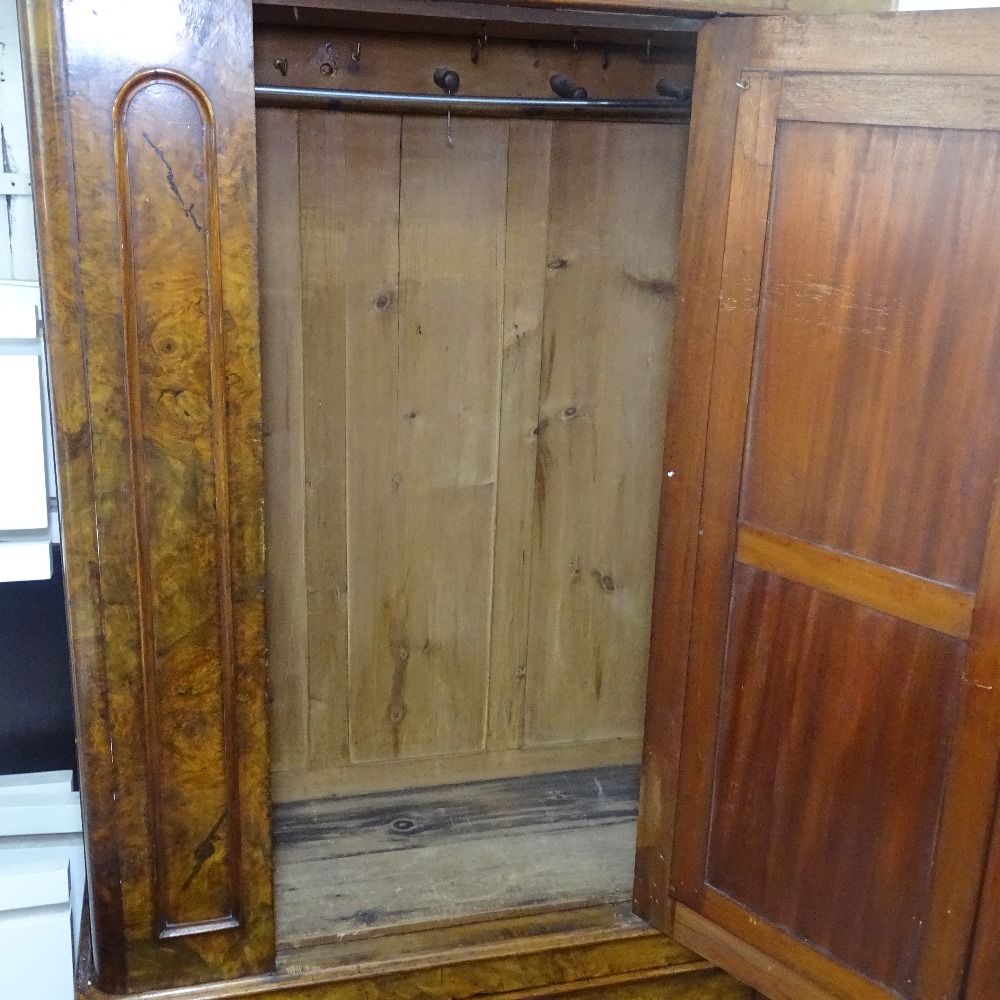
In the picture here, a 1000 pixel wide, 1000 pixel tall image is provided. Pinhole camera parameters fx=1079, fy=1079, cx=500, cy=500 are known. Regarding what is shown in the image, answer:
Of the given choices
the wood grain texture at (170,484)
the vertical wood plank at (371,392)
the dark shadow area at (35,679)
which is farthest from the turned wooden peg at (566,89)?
the dark shadow area at (35,679)

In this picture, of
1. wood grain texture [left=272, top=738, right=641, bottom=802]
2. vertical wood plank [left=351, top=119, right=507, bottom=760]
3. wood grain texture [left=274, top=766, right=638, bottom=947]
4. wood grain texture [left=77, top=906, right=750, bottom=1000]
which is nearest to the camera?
wood grain texture [left=77, top=906, right=750, bottom=1000]

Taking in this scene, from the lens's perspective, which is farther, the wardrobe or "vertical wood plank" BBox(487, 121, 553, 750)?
"vertical wood plank" BBox(487, 121, 553, 750)

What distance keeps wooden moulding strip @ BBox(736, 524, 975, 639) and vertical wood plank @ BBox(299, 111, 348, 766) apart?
784 mm

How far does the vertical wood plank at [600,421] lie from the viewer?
189 cm

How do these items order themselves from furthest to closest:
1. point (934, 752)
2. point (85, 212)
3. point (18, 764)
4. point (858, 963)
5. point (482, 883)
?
point (18, 764), point (482, 883), point (858, 963), point (934, 752), point (85, 212)

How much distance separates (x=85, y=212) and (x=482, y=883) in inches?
47.9

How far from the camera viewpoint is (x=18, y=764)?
6.42 ft

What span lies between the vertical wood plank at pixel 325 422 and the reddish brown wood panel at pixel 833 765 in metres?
0.78

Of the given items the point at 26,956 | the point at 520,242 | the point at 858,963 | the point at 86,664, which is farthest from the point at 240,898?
the point at 520,242

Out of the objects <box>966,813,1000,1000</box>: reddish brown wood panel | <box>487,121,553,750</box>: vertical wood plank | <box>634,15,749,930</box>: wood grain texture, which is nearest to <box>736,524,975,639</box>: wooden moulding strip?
<box>634,15,749,930</box>: wood grain texture

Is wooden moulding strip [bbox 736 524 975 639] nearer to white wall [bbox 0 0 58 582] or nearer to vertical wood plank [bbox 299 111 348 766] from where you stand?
vertical wood plank [bbox 299 111 348 766]

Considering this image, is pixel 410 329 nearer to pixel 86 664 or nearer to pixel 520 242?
pixel 520 242

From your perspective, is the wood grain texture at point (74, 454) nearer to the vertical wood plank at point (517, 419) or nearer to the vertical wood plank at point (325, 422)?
the vertical wood plank at point (325, 422)

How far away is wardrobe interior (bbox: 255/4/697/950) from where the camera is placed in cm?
176
